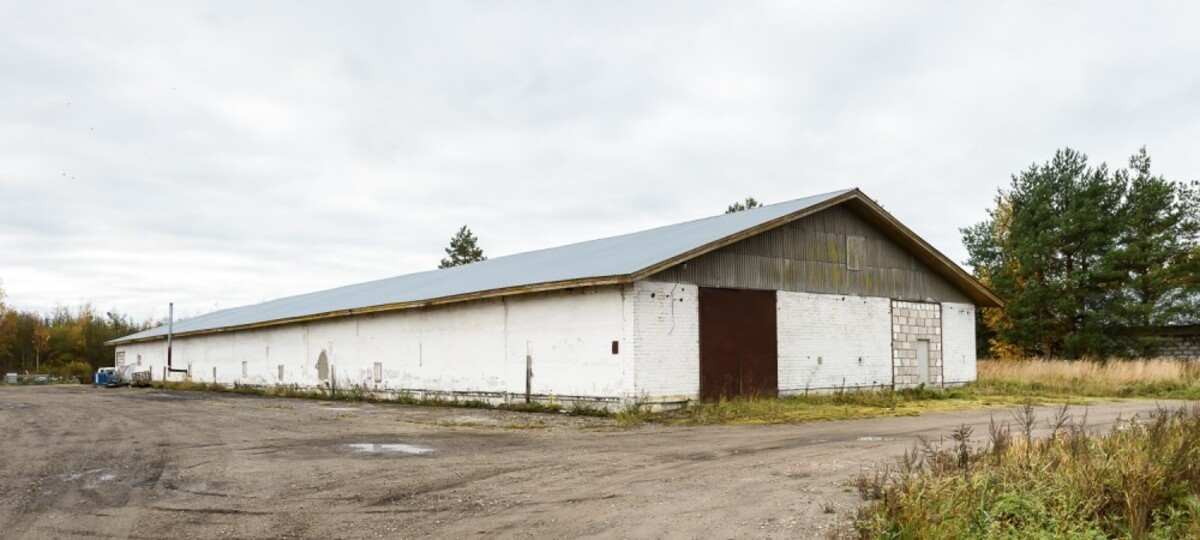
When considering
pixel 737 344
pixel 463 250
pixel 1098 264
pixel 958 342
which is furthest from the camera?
pixel 463 250

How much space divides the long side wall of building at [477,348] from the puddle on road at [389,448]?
6907 millimetres

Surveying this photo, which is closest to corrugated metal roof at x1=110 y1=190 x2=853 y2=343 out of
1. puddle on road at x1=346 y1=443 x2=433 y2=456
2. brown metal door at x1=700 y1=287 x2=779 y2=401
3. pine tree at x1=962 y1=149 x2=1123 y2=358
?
brown metal door at x1=700 y1=287 x2=779 y2=401

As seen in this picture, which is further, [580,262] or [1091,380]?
[1091,380]

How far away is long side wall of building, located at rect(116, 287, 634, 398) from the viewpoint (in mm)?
20047

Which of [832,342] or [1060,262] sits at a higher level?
[1060,262]

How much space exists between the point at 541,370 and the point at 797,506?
13.8 m

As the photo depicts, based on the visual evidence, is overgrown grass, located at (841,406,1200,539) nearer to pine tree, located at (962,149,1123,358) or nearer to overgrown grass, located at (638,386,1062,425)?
overgrown grass, located at (638,386,1062,425)

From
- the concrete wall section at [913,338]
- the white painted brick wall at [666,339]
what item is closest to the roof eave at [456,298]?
the white painted brick wall at [666,339]

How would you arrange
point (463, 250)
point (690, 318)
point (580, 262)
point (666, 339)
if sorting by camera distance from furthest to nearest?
point (463, 250), point (580, 262), point (690, 318), point (666, 339)

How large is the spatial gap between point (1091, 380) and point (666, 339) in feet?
56.5

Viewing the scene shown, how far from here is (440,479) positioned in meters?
9.98

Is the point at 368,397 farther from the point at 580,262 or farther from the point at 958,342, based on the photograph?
the point at 958,342

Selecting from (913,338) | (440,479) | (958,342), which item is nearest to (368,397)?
(913,338)

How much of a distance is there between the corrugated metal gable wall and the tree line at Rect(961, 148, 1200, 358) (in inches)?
659
